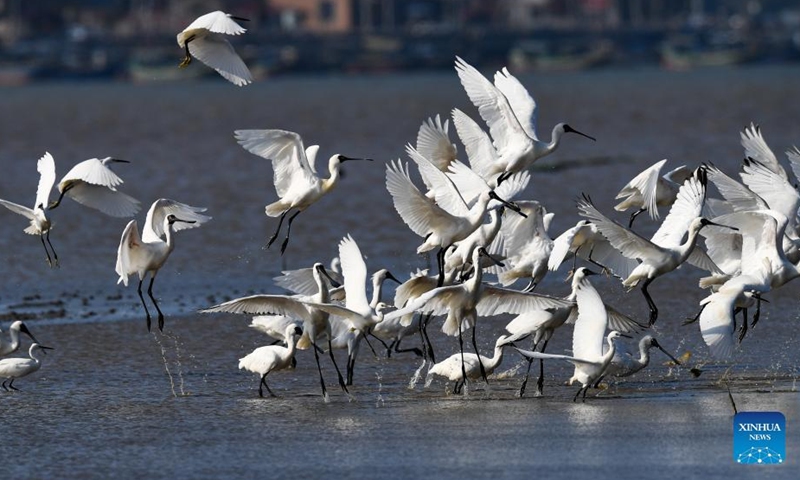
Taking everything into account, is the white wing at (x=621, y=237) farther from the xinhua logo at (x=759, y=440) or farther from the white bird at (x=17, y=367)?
the white bird at (x=17, y=367)

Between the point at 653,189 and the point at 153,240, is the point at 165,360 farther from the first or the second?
the point at 653,189

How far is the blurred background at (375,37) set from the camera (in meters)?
134

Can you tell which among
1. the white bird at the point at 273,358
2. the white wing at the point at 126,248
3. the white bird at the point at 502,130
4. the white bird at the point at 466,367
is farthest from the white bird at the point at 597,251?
the white wing at the point at 126,248

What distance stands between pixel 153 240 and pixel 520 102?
3.97 metres

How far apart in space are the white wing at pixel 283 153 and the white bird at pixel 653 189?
10.6 feet

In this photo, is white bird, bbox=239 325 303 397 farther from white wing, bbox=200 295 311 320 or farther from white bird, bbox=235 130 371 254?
white bird, bbox=235 130 371 254

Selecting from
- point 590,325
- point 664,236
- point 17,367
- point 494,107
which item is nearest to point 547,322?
point 590,325

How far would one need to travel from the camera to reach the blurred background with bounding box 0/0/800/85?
134 meters

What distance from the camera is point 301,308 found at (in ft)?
52.4

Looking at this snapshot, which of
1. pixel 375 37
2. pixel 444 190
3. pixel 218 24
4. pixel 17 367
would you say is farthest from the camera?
pixel 375 37

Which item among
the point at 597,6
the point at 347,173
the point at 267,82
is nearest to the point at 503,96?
the point at 347,173

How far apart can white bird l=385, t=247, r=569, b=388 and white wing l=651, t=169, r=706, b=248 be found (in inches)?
57.5

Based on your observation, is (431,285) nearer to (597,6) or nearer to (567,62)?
(567,62)

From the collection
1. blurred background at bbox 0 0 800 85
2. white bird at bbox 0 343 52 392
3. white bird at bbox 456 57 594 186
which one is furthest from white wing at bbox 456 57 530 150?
blurred background at bbox 0 0 800 85
